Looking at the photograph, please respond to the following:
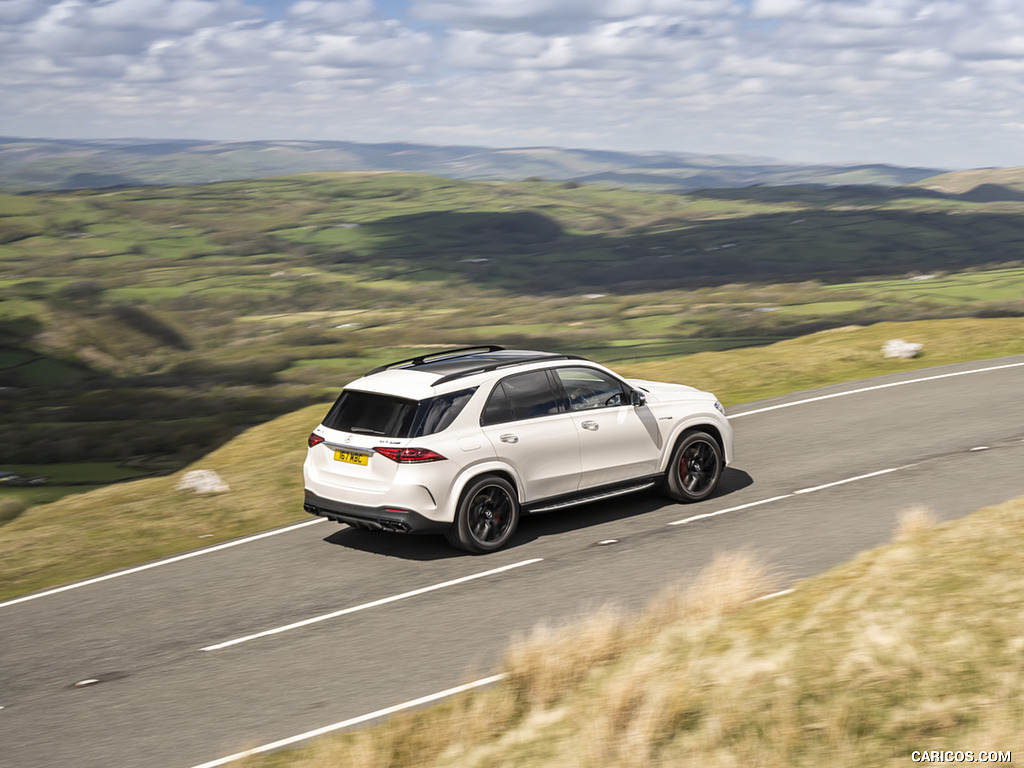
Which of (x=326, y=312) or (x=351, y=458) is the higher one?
(x=326, y=312)

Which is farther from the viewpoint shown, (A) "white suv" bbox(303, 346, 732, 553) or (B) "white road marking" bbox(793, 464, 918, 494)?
(B) "white road marking" bbox(793, 464, 918, 494)

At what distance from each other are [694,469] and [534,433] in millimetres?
2239

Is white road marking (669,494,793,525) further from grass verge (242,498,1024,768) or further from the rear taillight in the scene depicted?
grass verge (242,498,1024,768)

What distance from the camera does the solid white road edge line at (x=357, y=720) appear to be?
610 cm

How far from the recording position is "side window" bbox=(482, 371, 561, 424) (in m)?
10.1

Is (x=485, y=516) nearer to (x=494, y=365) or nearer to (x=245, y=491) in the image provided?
(x=494, y=365)

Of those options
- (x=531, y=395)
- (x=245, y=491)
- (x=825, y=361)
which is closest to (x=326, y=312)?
(x=825, y=361)

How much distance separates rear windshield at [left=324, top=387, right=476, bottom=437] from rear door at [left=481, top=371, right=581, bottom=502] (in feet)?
1.20

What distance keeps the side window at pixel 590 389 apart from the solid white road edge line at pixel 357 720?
412cm

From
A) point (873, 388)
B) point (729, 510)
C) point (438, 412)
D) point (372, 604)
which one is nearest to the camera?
point (372, 604)

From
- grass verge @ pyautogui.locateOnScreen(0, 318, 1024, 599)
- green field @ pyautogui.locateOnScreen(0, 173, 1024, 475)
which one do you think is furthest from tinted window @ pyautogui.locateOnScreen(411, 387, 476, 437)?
green field @ pyautogui.locateOnScreen(0, 173, 1024, 475)

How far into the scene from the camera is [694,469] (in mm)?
11484

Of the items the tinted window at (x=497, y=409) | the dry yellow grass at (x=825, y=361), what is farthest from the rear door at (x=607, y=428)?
the dry yellow grass at (x=825, y=361)

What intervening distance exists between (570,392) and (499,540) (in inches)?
66.5
